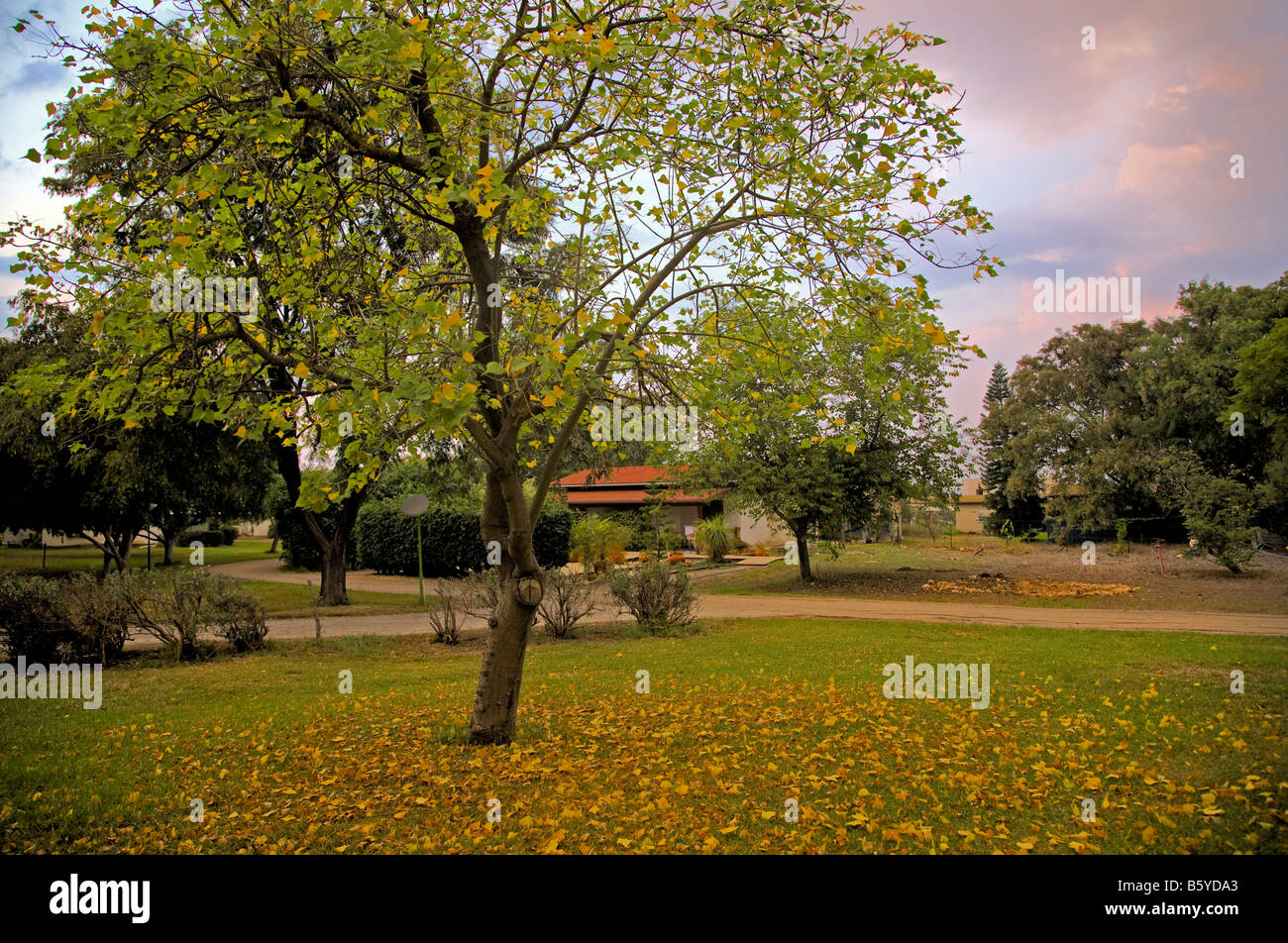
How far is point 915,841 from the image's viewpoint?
4230mm

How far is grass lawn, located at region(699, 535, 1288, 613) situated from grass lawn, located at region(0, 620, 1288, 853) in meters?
8.31

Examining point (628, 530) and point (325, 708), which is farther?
point (628, 530)

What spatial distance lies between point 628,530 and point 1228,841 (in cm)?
2619

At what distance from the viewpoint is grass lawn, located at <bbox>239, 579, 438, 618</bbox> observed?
16984mm

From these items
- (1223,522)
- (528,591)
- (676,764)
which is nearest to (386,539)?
(528,591)

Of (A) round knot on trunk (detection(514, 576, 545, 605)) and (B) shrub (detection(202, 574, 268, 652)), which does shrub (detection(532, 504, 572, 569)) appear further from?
(A) round knot on trunk (detection(514, 576, 545, 605))

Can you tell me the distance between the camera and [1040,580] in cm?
2122

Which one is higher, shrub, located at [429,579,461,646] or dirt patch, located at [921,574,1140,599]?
shrub, located at [429,579,461,646]

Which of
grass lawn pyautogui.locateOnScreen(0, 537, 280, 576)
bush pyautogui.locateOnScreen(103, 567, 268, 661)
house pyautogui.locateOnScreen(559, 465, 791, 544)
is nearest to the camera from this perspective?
bush pyautogui.locateOnScreen(103, 567, 268, 661)

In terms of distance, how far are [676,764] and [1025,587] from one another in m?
17.4

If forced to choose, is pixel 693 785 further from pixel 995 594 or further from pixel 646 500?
pixel 646 500

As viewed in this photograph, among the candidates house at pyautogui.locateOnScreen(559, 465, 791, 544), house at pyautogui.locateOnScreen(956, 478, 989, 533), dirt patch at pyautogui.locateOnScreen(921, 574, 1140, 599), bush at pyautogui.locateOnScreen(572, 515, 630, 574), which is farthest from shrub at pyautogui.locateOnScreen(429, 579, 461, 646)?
house at pyautogui.locateOnScreen(956, 478, 989, 533)
